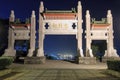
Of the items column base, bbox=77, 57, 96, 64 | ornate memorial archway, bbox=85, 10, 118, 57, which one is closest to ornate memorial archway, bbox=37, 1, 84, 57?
ornate memorial archway, bbox=85, 10, 118, 57

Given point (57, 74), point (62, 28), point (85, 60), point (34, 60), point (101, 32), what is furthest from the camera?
point (101, 32)

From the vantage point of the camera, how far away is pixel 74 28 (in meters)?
36.6

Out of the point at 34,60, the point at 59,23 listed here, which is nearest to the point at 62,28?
the point at 59,23

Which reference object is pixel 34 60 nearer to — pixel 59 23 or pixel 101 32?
pixel 59 23

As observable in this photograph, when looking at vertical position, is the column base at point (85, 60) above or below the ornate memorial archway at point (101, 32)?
below

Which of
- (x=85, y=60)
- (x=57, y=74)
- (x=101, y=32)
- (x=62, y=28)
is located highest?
(x=62, y=28)

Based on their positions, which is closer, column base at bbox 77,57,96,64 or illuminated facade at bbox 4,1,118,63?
column base at bbox 77,57,96,64

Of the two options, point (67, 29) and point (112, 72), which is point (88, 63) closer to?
point (67, 29)

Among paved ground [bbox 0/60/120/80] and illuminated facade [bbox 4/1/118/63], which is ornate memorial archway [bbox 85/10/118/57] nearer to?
illuminated facade [bbox 4/1/118/63]

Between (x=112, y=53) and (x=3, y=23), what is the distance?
22.6 metres

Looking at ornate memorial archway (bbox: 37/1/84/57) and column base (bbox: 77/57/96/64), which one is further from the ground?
ornate memorial archway (bbox: 37/1/84/57)

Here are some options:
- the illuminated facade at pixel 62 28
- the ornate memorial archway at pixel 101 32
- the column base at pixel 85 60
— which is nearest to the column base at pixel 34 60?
the illuminated facade at pixel 62 28

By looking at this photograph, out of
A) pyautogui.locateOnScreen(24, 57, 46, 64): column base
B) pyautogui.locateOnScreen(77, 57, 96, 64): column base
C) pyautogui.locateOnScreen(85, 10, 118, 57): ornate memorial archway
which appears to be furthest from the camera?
pyautogui.locateOnScreen(85, 10, 118, 57): ornate memorial archway

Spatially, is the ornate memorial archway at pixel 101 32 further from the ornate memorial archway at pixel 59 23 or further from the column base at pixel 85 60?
the column base at pixel 85 60
